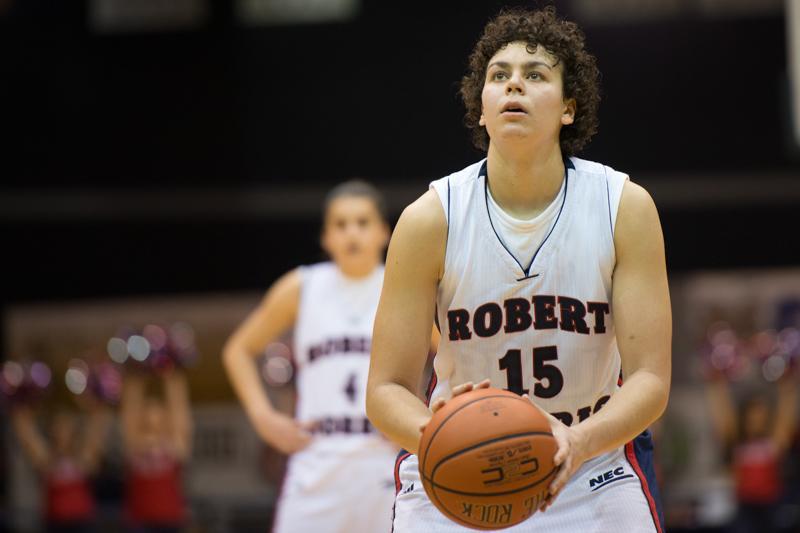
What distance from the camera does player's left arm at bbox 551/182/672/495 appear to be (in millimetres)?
2752

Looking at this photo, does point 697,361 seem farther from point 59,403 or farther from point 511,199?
point 511,199

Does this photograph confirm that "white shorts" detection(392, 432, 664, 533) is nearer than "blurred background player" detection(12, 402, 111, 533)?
Yes

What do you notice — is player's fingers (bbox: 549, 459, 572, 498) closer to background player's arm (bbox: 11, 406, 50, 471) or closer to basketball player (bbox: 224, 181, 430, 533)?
basketball player (bbox: 224, 181, 430, 533)

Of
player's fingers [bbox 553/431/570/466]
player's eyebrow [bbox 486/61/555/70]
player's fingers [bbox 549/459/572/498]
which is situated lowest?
player's fingers [bbox 549/459/572/498]

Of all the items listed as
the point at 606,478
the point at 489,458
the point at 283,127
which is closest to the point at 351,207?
the point at 606,478

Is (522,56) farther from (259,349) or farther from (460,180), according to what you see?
(259,349)

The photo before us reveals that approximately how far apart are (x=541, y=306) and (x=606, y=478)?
454 millimetres

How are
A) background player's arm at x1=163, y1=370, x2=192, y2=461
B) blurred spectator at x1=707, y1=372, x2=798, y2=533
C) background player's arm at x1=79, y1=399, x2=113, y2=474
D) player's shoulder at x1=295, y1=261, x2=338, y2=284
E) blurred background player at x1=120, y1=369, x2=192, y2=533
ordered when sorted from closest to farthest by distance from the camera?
1. player's shoulder at x1=295, y1=261, x2=338, y2=284
2. blurred background player at x1=120, y1=369, x2=192, y2=533
3. blurred spectator at x1=707, y1=372, x2=798, y2=533
4. background player's arm at x1=163, y1=370, x2=192, y2=461
5. background player's arm at x1=79, y1=399, x2=113, y2=474

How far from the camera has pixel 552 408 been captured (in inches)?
119

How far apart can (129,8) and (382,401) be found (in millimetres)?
9910

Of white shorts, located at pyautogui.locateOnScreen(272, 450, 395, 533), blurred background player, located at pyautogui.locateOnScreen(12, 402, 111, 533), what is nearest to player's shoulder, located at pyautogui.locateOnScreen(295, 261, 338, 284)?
white shorts, located at pyautogui.locateOnScreen(272, 450, 395, 533)

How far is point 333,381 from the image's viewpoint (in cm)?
515

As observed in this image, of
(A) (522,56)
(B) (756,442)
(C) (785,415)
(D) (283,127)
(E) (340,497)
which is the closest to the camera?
(A) (522,56)

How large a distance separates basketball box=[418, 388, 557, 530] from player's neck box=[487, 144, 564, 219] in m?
0.62
